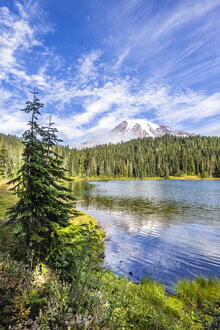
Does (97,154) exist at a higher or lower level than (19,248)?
higher

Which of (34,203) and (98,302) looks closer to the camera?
(98,302)

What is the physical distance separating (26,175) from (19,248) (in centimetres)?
263

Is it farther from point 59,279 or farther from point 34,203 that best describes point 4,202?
point 59,279

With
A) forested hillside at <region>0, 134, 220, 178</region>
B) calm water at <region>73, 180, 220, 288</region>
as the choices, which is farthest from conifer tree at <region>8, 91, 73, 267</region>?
forested hillside at <region>0, 134, 220, 178</region>

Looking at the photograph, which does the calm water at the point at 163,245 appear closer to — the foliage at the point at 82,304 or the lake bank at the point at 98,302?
the lake bank at the point at 98,302

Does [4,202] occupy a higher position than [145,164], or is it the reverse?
[145,164]

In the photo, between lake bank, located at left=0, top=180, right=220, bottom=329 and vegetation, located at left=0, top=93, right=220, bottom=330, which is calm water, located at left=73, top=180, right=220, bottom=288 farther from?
vegetation, located at left=0, top=93, right=220, bottom=330

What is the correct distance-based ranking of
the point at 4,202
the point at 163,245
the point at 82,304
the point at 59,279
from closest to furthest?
1. the point at 82,304
2. the point at 59,279
3. the point at 163,245
4. the point at 4,202

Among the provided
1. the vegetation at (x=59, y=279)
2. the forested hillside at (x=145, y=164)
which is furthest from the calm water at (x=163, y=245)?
the forested hillside at (x=145, y=164)

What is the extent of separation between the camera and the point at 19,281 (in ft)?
14.0

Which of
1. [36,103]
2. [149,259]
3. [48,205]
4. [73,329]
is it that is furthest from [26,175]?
[149,259]

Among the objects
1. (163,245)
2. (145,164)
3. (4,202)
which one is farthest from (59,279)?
(145,164)

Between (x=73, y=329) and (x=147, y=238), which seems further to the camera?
(x=147, y=238)

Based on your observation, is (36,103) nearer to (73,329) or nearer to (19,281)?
(19,281)
